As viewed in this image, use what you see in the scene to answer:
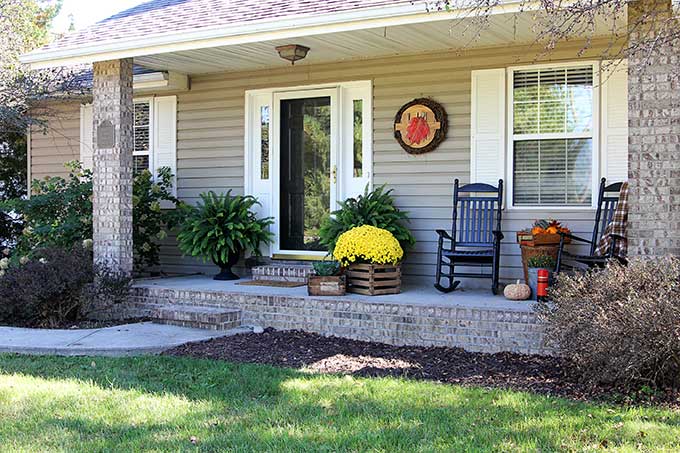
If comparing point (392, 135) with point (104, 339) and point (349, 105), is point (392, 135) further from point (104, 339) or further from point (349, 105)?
point (104, 339)

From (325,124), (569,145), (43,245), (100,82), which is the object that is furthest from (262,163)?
(569,145)

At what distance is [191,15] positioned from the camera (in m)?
7.66

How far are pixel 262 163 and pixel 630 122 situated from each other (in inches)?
179

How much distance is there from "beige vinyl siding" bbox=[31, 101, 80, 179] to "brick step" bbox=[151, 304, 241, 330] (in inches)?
160

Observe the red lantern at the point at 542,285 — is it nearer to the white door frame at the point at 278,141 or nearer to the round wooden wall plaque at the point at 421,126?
the round wooden wall plaque at the point at 421,126

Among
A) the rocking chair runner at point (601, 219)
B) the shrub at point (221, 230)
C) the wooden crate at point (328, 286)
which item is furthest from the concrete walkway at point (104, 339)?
the rocking chair runner at point (601, 219)

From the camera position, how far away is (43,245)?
8.81 metres

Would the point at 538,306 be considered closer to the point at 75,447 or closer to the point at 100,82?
the point at 75,447

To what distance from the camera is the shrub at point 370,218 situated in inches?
299

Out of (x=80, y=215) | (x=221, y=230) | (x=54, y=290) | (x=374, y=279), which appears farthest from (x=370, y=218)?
(x=80, y=215)

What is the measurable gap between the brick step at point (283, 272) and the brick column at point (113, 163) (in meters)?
1.38

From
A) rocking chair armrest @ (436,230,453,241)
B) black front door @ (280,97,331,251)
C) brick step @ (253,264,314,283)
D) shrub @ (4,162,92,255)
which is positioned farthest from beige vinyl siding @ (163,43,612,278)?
shrub @ (4,162,92,255)

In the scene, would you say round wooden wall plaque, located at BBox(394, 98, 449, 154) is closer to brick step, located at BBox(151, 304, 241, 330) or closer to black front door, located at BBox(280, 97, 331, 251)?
black front door, located at BBox(280, 97, 331, 251)

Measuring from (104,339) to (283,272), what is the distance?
2.31m
